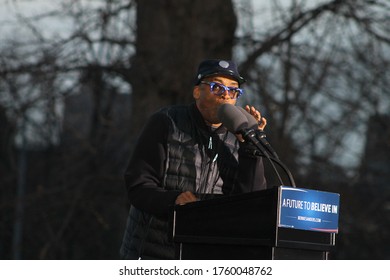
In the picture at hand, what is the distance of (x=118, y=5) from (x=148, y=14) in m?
0.77

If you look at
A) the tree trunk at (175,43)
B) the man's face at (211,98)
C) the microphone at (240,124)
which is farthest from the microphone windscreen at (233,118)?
the tree trunk at (175,43)

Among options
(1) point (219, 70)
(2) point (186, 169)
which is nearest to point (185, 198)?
(2) point (186, 169)

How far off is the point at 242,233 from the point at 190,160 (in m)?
0.77

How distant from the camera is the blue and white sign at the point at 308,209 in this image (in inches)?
152

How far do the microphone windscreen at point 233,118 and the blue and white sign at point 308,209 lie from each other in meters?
0.42

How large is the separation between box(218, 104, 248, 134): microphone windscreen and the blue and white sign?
0.42 meters

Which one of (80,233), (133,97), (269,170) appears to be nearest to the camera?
(269,170)

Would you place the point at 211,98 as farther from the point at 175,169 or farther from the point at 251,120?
the point at 251,120

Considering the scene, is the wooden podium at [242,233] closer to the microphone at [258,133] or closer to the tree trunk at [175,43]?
the microphone at [258,133]

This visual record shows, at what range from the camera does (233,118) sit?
420cm

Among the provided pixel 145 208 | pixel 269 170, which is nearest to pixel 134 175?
pixel 145 208

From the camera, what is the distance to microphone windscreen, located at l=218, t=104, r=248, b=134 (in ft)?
13.8

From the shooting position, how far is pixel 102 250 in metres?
15.8
